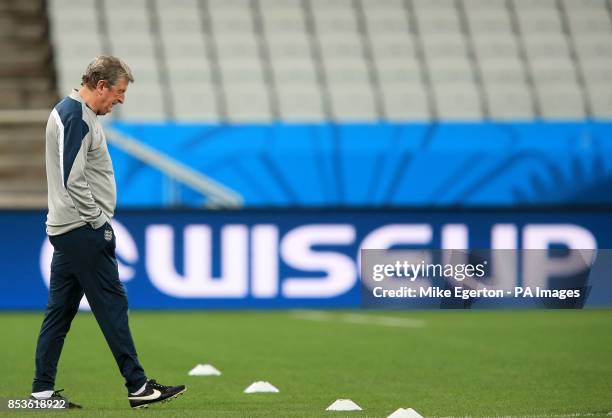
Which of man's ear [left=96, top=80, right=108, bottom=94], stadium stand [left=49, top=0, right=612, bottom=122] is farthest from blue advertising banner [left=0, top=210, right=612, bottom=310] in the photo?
man's ear [left=96, top=80, right=108, bottom=94]

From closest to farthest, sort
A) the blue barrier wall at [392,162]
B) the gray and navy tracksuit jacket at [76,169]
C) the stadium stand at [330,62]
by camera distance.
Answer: the gray and navy tracksuit jacket at [76,169]
the blue barrier wall at [392,162]
the stadium stand at [330,62]

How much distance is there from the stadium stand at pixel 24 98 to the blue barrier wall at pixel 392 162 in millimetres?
1726

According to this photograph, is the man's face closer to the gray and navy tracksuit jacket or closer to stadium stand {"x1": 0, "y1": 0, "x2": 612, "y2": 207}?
the gray and navy tracksuit jacket

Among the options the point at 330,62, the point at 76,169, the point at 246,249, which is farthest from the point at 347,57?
the point at 76,169

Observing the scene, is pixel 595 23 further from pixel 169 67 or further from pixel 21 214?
pixel 21 214

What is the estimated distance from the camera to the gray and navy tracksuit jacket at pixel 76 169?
21.7 ft

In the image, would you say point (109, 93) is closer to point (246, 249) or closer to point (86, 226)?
point (86, 226)

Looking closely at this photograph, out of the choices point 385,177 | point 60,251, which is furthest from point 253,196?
point 60,251

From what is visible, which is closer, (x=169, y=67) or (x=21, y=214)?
(x=21, y=214)

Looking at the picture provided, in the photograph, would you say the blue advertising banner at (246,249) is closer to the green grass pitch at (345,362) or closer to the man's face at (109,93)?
the green grass pitch at (345,362)

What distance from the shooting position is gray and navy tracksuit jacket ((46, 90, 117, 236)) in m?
6.61

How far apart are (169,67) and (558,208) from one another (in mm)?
6823

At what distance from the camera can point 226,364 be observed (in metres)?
10.1

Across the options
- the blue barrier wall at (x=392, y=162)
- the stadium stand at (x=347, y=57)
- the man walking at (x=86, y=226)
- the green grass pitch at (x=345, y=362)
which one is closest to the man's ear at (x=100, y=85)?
the man walking at (x=86, y=226)
